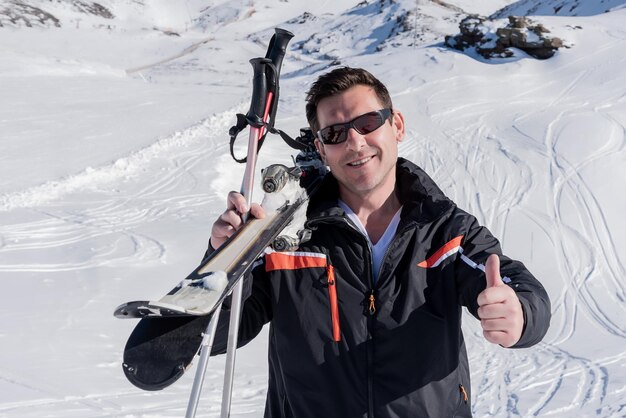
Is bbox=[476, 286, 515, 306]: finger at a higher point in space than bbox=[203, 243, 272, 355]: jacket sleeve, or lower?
higher

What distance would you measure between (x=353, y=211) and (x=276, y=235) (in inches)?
13.9

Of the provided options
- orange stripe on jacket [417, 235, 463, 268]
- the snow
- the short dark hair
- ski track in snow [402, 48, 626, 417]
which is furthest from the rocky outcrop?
orange stripe on jacket [417, 235, 463, 268]

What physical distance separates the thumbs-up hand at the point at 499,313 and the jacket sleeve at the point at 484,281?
89mm

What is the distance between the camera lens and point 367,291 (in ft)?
6.44

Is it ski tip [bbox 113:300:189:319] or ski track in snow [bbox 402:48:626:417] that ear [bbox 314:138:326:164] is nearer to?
ski tip [bbox 113:300:189:319]

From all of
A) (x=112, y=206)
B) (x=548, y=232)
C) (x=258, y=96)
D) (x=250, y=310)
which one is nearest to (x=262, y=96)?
(x=258, y=96)

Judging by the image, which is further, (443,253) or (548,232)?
(548,232)

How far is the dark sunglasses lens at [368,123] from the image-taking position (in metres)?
2.12

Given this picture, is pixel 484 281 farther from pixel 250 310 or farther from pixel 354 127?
pixel 250 310

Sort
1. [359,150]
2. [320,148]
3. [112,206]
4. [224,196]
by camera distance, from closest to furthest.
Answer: [359,150]
[320,148]
[112,206]
[224,196]

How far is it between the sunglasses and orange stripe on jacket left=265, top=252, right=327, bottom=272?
1.38 feet

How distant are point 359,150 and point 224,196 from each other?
7895mm

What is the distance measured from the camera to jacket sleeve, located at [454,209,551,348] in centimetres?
172

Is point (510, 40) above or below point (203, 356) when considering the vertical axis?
above
